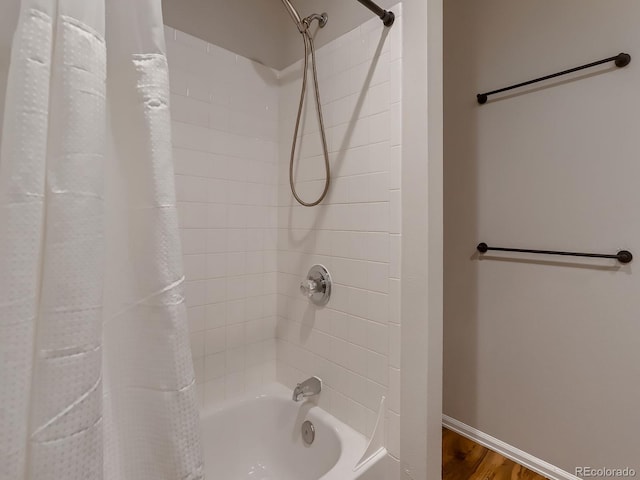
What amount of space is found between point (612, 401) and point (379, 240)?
1281mm

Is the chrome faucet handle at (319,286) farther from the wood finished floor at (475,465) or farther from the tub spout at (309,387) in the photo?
the wood finished floor at (475,465)

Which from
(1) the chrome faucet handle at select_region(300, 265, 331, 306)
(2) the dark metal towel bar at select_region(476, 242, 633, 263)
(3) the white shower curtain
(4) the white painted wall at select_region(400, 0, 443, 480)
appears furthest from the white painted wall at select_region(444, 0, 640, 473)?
(3) the white shower curtain

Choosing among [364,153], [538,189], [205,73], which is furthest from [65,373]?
[538,189]

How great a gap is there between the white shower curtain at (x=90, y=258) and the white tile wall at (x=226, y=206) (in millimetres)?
775

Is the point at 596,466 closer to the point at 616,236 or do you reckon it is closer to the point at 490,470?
the point at 490,470

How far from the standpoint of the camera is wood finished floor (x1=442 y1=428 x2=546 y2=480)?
5.10ft

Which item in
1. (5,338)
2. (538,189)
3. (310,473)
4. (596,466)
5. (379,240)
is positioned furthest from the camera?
(538,189)

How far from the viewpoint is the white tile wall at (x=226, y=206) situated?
137 cm

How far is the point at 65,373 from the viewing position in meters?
0.47

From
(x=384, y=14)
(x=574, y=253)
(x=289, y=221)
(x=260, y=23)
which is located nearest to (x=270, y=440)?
(x=289, y=221)

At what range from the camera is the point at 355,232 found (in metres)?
1.28

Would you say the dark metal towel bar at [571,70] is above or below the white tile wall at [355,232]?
above

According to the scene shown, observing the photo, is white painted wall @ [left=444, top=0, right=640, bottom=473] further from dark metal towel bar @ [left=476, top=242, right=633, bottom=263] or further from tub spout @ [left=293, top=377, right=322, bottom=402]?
tub spout @ [left=293, top=377, right=322, bottom=402]

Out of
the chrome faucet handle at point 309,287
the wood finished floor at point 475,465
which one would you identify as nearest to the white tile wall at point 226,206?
the chrome faucet handle at point 309,287
